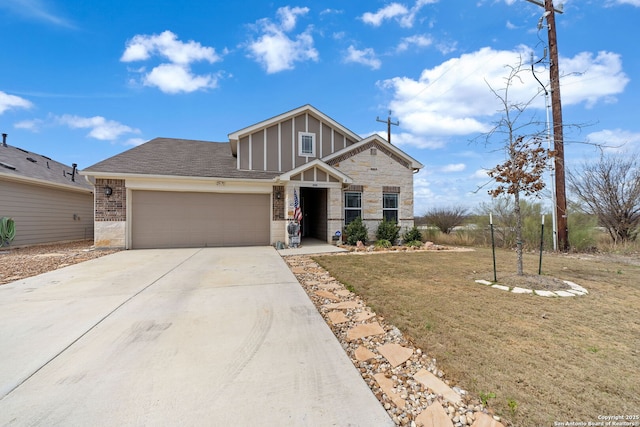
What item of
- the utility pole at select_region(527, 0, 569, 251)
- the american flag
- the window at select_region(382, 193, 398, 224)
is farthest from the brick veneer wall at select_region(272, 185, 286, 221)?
the utility pole at select_region(527, 0, 569, 251)

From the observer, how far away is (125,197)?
10.0 m

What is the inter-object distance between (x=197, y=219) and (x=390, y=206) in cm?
869

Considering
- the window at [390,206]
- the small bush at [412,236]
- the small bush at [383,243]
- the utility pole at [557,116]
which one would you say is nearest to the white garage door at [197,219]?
the small bush at [383,243]

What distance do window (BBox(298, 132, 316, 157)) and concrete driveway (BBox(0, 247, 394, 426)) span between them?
9.08 metres

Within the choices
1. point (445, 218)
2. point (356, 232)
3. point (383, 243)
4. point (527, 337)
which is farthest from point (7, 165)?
point (445, 218)

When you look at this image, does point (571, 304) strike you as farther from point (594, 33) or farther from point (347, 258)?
point (594, 33)

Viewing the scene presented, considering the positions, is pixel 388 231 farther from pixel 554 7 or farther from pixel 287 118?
pixel 554 7

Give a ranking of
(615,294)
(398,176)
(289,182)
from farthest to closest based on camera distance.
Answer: (398,176), (289,182), (615,294)

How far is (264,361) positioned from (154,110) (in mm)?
15061

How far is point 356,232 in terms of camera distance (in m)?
11.1

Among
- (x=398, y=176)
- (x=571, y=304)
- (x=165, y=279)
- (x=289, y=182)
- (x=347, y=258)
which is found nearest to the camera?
(x=571, y=304)

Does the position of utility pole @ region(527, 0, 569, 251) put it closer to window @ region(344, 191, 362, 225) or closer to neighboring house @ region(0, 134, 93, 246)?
window @ region(344, 191, 362, 225)

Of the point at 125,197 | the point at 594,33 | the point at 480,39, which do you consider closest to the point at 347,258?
the point at 125,197

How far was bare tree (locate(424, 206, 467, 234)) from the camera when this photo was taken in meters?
15.5
